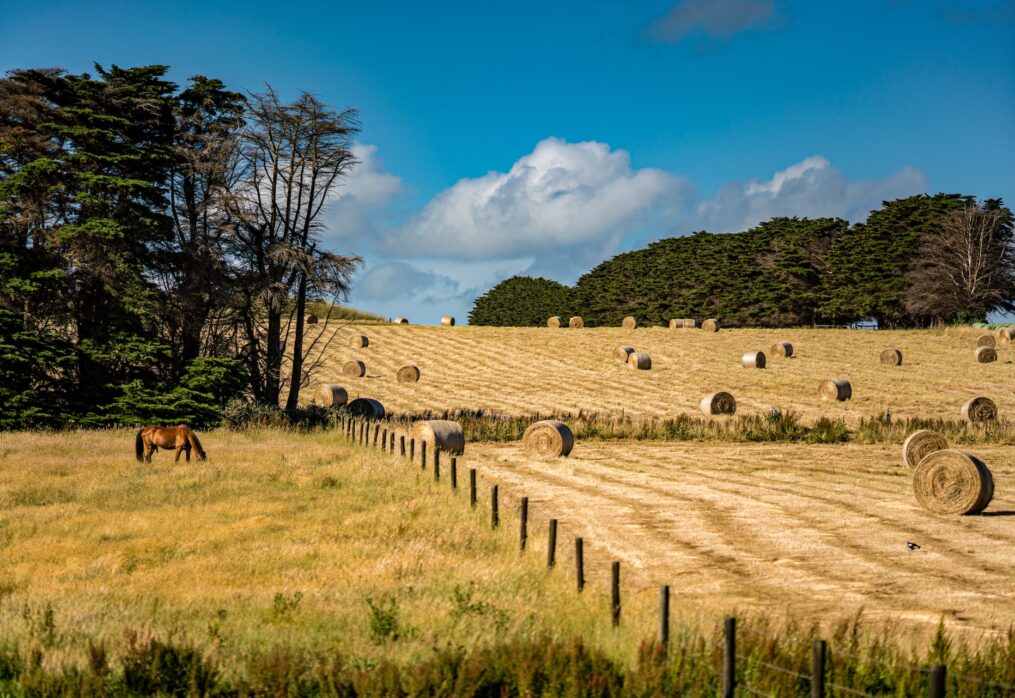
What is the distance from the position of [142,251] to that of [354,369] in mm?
20195

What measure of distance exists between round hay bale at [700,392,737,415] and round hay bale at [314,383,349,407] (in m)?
17.0

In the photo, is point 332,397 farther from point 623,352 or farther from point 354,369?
point 623,352

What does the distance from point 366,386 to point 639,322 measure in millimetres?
56450

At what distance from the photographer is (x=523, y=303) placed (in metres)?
120

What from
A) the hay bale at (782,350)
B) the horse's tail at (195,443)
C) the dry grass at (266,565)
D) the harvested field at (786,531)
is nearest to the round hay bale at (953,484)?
the harvested field at (786,531)

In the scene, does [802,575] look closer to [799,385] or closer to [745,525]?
[745,525]

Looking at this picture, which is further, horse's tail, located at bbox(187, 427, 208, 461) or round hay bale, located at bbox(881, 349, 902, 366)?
round hay bale, located at bbox(881, 349, 902, 366)

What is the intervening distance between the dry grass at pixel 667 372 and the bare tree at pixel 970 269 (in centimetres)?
787

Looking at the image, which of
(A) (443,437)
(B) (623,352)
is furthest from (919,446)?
(B) (623,352)

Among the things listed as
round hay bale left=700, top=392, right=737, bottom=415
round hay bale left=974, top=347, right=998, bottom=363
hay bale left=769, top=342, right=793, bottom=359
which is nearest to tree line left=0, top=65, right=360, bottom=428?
round hay bale left=700, top=392, right=737, bottom=415

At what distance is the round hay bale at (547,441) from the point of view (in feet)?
96.5

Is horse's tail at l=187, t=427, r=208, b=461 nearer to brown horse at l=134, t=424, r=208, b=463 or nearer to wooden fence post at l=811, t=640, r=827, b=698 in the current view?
brown horse at l=134, t=424, r=208, b=463

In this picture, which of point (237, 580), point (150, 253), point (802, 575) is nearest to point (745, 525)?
point (802, 575)

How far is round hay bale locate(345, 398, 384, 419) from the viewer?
38.7 metres
